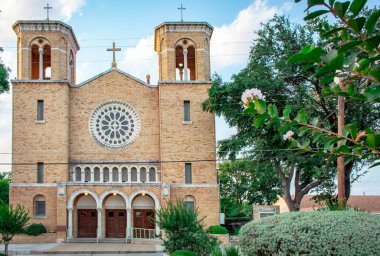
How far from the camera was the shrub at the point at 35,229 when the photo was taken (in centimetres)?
3123

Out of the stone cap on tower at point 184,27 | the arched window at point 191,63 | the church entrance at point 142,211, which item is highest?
the stone cap on tower at point 184,27

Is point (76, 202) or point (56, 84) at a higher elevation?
point (56, 84)

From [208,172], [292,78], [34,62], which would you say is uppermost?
[34,62]

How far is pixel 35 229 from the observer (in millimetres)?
31391

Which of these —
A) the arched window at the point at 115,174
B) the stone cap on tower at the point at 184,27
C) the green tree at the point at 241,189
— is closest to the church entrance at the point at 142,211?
the arched window at the point at 115,174

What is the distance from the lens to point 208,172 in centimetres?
3344

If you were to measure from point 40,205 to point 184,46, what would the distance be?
43.3 feet

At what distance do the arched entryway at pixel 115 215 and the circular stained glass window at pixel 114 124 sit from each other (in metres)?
3.42

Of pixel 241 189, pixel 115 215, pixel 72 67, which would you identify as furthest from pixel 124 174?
A: pixel 241 189

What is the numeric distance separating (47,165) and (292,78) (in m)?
15.3

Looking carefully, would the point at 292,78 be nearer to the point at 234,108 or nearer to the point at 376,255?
the point at 234,108

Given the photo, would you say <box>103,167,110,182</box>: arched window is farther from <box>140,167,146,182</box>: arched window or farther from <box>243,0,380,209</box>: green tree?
<box>243,0,380,209</box>: green tree

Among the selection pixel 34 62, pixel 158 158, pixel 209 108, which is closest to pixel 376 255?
pixel 209 108

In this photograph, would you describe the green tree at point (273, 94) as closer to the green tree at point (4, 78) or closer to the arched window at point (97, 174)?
the arched window at point (97, 174)
